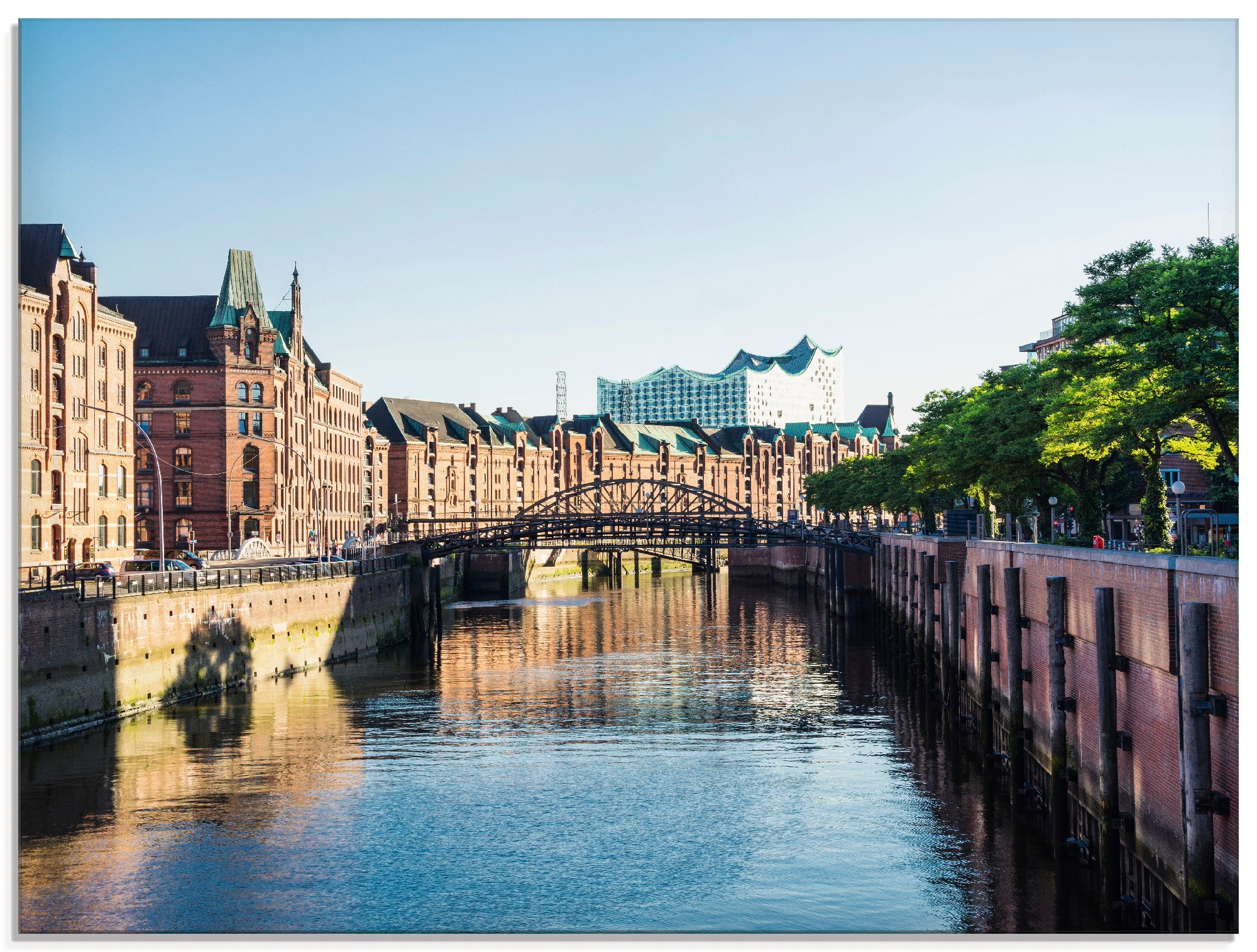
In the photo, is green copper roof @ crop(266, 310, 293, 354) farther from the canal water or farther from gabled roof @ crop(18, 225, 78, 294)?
the canal water

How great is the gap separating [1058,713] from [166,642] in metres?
36.4

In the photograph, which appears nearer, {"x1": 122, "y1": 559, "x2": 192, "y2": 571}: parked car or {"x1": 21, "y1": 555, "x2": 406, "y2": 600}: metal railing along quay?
{"x1": 21, "y1": 555, "x2": 406, "y2": 600}: metal railing along quay

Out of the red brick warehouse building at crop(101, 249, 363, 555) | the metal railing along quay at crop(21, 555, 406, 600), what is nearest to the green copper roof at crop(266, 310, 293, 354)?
the red brick warehouse building at crop(101, 249, 363, 555)

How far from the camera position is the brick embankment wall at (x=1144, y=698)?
23.7m

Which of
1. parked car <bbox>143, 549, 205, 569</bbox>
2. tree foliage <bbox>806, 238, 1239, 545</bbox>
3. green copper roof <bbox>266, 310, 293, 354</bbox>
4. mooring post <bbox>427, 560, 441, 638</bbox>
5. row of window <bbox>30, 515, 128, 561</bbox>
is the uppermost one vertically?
green copper roof <bbox>266, 310, 293, 354</bbox>

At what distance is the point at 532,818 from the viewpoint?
36.7 meters

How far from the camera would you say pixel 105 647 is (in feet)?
167

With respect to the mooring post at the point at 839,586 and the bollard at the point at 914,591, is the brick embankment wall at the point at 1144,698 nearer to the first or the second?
the bollard at the point at 914,591

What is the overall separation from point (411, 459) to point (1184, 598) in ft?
502

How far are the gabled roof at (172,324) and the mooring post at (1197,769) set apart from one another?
96.9 m

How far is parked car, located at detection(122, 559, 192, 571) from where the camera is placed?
70.2 m

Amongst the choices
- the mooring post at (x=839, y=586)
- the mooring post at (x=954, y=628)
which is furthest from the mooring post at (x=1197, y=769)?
the mooring post at (x=839, y=586)

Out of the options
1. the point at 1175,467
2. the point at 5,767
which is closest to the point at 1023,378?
the point at 1175,467

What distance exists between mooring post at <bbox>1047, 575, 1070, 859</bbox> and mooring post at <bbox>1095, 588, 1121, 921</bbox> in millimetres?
4509
